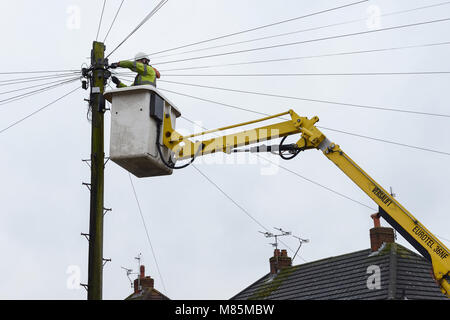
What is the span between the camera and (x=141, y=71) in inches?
443

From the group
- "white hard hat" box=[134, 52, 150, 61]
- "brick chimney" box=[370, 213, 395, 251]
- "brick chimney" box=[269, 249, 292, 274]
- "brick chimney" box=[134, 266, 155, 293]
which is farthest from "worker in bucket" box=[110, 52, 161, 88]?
"brick chimney" box=[134, 266, 155, 293]

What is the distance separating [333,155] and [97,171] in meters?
3.56

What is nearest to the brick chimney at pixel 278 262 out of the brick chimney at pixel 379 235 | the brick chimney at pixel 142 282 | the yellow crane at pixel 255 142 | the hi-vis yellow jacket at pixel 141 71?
the brick chimney at pixel 379 235

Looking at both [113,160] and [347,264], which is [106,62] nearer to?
[113,160]

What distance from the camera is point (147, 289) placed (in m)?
32.2

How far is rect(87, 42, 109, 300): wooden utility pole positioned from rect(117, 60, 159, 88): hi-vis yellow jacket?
75cm

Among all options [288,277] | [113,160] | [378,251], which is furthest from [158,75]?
[288,277]

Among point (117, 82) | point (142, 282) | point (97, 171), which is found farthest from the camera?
point (142, 282)

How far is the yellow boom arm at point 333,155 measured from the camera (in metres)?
10.9

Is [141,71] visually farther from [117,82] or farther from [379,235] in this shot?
[379,235]

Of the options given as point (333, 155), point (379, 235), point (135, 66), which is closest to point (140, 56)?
point (135, 66)

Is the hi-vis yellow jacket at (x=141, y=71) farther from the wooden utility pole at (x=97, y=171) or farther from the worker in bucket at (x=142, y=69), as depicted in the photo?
the wooden utility pole at (x=97, y=171)

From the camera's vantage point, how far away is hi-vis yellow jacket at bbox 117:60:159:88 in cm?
1122
